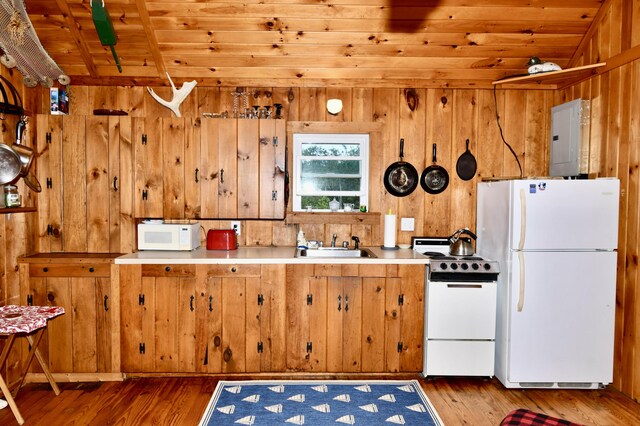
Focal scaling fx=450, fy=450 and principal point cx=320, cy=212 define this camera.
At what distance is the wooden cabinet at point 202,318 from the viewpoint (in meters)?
3.41

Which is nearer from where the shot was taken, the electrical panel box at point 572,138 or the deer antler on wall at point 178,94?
the electrical panel box at point 572,138

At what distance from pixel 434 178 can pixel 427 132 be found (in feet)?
1.36

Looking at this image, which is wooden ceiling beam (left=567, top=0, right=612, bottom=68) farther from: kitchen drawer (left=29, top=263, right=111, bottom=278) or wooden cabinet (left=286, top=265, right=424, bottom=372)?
kitchen drawer (left=29, top=263, right=111, bottom=278)

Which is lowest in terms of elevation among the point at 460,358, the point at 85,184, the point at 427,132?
the point at 460,358

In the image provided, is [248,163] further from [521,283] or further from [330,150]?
[521,283]

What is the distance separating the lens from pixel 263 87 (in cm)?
397

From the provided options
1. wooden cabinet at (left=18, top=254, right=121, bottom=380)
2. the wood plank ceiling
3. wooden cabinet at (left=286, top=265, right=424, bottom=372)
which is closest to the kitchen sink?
wooden cabinet at (left=286, top=265, right=424, bottom=372)

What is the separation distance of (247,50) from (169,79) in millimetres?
707

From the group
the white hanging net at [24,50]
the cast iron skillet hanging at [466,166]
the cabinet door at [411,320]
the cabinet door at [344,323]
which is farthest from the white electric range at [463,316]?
the white hanging net at [24,50]

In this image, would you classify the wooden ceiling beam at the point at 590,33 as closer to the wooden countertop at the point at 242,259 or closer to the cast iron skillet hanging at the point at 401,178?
the cast iron skillet hanging at the point at 401,178

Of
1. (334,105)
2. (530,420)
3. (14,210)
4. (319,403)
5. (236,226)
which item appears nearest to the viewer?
(530,420)

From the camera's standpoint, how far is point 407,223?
4016 millimetres

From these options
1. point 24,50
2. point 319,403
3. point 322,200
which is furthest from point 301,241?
point 24,50

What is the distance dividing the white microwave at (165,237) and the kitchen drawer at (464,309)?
6.48ft
